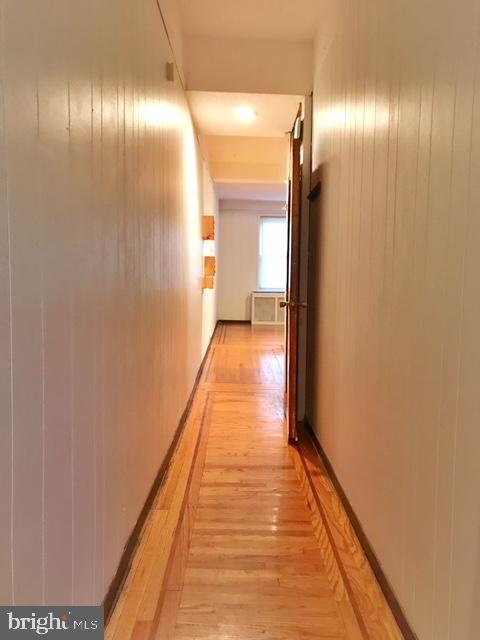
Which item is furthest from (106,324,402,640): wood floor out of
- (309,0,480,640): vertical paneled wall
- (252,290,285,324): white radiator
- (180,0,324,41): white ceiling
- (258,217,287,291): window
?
(258,217,287,291): window

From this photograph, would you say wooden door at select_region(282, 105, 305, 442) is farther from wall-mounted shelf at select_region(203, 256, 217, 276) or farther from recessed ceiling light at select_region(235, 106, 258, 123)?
wall-mounted shelf at select_region(203, 256, 217, 276)

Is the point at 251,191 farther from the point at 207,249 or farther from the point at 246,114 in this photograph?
the point at 246,114

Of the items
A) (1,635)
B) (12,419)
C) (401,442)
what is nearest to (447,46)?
(401,442)

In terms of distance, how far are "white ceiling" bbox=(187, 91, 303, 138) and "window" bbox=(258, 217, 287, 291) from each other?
A: 5217 millimetres

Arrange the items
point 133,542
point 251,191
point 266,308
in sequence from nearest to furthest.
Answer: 1. point 133,542
2. point 251,191
3. point 266,308

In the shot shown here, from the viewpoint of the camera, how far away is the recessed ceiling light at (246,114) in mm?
3470

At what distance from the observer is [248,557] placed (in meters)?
1.70

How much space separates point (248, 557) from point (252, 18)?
3189 mm

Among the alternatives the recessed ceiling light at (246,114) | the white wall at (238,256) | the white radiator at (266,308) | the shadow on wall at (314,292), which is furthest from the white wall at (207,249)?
the white radiator at (266,308)

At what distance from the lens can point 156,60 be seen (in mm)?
2037

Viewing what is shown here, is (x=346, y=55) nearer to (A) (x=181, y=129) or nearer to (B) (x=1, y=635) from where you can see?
(A) (x=181, y=129)

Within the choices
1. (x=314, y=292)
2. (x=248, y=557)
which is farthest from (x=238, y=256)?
(x=248, y=557)

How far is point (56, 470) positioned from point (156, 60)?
191 cm

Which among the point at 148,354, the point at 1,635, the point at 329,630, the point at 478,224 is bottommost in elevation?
the point at 329,630
